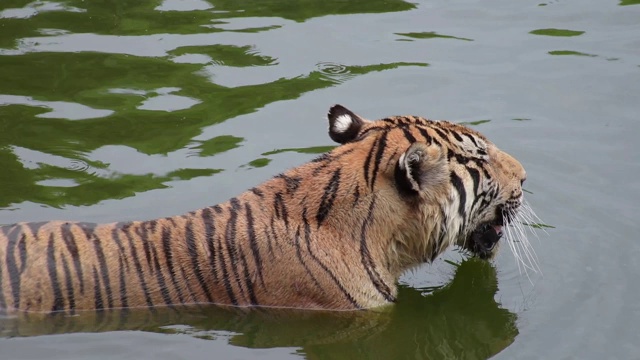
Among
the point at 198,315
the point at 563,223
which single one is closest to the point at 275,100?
the point at 563,223

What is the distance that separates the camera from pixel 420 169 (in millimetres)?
7156

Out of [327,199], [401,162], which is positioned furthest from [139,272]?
[401,162]

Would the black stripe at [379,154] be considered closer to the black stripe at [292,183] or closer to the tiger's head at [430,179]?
the tiger's head at [430,179]

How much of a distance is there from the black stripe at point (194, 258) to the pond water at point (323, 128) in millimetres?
149

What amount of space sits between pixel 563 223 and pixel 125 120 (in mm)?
3980

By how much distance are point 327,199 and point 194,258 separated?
0.89 metres

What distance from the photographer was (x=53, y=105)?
35.0 ft

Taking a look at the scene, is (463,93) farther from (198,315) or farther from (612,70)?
(198,315)

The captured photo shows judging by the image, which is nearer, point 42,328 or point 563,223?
point 42,328

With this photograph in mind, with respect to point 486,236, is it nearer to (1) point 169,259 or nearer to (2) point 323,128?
(1) point 169,259

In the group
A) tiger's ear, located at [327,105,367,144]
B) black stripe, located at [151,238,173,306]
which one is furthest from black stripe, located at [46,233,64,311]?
tiger's ear, located at [327,105,367,144]

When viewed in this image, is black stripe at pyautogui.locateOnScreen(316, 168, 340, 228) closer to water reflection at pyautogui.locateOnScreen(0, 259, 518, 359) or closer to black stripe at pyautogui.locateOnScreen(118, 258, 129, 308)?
water reflection at pyautogui.locateOnScreen(0, 259, 518, 359)

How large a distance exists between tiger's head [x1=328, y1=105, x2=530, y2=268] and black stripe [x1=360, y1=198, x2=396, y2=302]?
96 mm

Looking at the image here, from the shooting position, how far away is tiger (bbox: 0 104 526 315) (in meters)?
7.04
